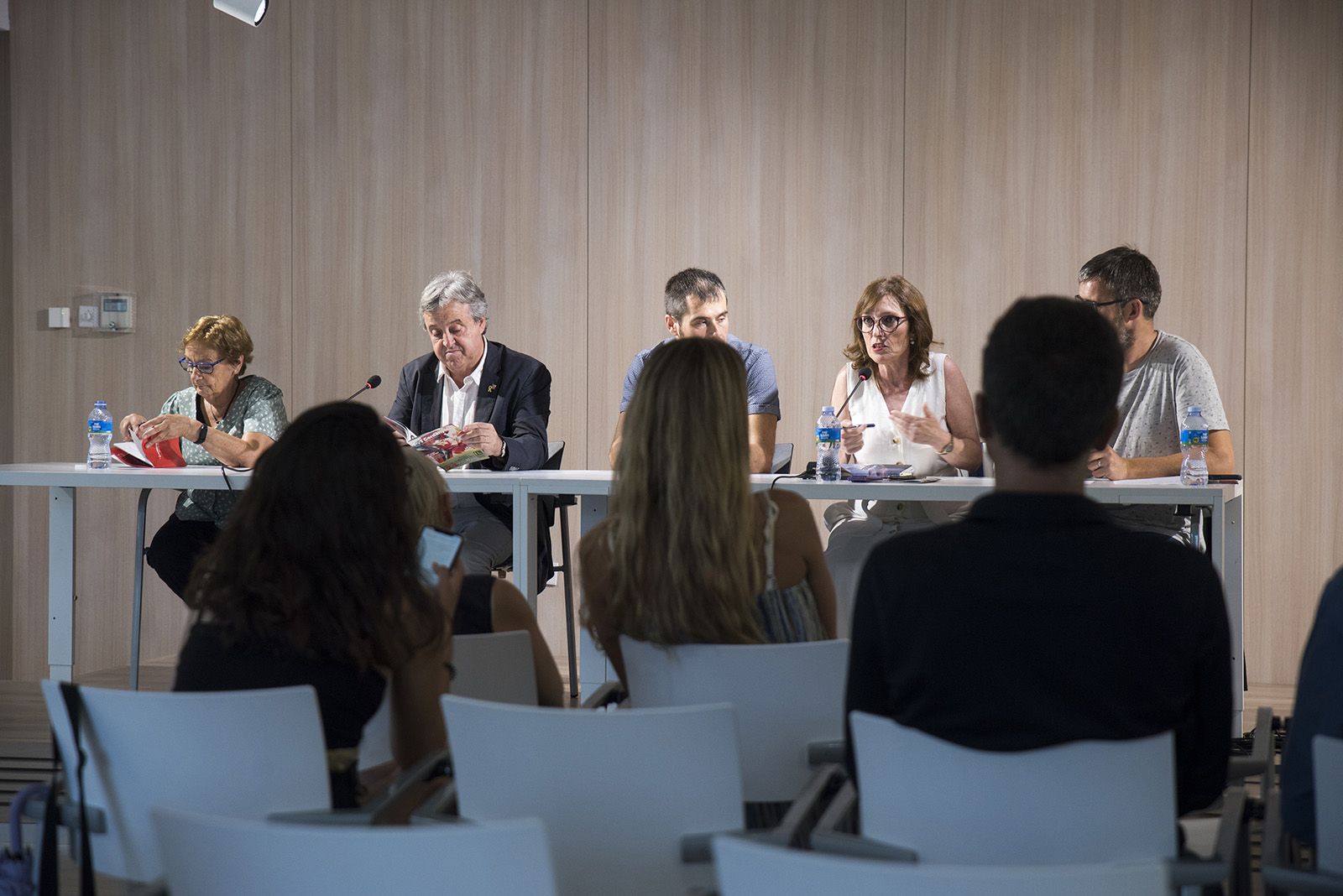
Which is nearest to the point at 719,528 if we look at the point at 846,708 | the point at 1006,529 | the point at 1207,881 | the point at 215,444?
the point at 846,708

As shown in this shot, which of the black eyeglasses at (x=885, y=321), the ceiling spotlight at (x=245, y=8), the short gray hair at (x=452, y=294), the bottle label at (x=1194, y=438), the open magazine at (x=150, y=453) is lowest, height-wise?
the open magazine at (x=150, y=453)

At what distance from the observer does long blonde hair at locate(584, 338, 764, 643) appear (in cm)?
208

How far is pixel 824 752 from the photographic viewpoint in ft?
6.22

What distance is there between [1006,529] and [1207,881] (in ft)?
1.34

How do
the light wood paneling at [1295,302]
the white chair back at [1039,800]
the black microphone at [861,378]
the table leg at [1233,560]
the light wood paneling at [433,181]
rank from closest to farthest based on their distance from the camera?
the white chair back at [1039,800] < the table leg at [1233,560] < the black microphone at [861,378] < the light wood paneling at [1295,302] < the light wood paneling at [433,181]

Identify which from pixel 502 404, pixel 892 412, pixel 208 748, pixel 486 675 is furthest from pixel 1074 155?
pixel 208 748

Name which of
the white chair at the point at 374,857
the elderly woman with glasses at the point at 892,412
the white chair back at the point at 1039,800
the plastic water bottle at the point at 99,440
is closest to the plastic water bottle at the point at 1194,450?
the elderly woman with glasses at the point at 892,412

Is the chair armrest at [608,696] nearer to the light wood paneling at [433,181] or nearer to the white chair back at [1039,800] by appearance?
the white chair back at [1039,800]

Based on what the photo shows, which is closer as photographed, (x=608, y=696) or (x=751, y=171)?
(x=608, y=696)

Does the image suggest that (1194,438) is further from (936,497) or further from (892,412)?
(892,412)

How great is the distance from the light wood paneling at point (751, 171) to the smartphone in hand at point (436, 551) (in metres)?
3.63

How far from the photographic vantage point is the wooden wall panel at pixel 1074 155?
509 centimetres

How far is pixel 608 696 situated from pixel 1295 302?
3.89 meters

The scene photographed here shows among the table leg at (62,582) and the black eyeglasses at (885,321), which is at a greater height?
the black eyeglasses at (885,321)
